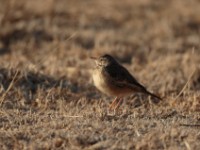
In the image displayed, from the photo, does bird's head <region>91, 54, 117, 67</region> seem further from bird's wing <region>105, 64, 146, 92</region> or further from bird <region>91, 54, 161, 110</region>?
bird's wing <region>105, 64, 146, 92</region>

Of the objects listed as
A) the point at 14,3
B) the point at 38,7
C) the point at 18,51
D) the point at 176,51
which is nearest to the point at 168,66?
the point at 176,51

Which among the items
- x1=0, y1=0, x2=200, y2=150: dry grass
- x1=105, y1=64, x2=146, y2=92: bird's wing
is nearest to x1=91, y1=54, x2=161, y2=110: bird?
x1=105, y1=64, x2=146, y2=92: bird's wing

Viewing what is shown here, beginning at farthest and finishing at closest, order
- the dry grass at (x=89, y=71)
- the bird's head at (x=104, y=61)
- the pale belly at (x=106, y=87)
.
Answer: the bird's head at (x=104, y=61), the pale belly at (x=106, y=87), the dry grass at (x=89, y=71)

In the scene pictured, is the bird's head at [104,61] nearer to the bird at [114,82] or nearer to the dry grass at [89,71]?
the bird at [114,82]

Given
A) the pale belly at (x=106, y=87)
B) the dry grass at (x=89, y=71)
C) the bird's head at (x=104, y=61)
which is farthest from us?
the bird's head at (x=104, y=61)

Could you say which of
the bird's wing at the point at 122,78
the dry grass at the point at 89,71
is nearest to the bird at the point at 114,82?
the bird's wing at the point at 122,78

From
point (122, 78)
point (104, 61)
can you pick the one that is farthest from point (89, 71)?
point (122, 78)

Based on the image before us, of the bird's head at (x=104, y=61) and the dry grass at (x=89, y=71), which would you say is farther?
the bird's head at (x=104, y=61)

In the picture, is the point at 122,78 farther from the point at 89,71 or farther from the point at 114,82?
the point at 89,71
